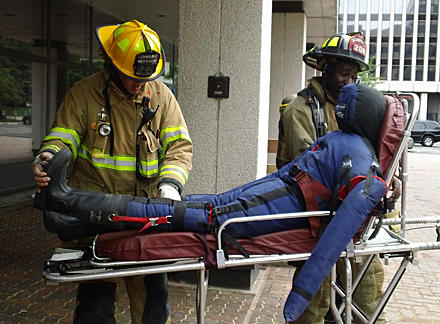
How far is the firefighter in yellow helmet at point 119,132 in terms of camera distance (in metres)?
2.84

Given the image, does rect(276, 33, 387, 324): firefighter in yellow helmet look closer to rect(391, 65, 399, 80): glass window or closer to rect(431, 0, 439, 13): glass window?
rect(391, 65, 399, 80): glass window

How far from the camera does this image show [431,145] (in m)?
33.7

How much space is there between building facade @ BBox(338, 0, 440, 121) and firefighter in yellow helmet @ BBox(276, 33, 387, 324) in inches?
2319

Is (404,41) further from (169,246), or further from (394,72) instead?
(169,246)

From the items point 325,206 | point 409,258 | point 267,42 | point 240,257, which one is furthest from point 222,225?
point 267,42

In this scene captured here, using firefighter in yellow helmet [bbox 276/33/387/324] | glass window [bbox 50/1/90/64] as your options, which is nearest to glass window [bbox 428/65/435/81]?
glass window [bbox 50/1/90/64]

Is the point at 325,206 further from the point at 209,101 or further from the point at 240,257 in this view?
the point at 209,101

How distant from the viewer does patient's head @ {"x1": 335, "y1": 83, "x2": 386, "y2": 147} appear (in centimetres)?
281

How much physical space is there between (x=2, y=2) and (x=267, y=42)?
20.9ft

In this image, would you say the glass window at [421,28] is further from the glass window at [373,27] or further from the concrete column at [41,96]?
the concrete column at [41,96]

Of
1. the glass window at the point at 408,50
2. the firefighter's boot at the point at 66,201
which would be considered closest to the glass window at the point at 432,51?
the glass window at the point at 408,50

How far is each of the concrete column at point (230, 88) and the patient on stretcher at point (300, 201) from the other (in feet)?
6.64

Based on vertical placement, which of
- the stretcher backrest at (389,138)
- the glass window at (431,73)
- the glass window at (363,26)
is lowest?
the stretcher backrest at (389,138)

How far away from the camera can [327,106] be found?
3.86 metres
